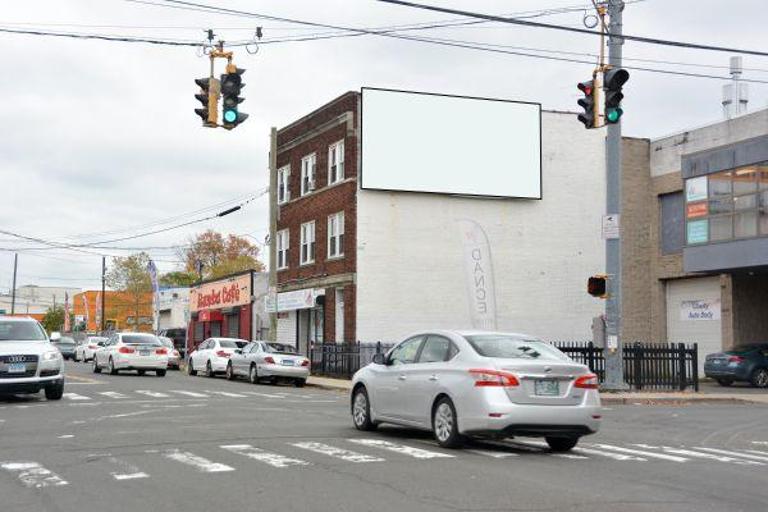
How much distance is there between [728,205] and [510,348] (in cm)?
2243

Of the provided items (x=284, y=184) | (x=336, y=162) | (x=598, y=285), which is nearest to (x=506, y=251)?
(x=336, y=162)

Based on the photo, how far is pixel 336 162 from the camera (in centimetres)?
3797

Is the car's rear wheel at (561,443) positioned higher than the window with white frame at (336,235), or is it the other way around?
the window with white frame at (336,235)

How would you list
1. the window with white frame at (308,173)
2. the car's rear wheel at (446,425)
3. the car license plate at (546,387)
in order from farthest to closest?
the window with white frame at (308,173)
the car's rear wheel at (446,425)
the car license plate at (546,387)

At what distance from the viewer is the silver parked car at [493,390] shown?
11.4 metres

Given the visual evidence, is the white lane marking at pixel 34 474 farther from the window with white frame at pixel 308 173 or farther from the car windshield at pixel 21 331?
the window with white frame at pixel 308 173

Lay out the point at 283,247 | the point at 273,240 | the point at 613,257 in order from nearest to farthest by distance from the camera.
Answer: the point at 613,257, the point at 273,240, the point at 283,247

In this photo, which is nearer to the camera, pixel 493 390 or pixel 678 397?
pixel 493 390

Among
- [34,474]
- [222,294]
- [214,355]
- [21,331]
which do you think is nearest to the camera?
[34,474]

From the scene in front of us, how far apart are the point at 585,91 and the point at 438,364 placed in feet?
28.6

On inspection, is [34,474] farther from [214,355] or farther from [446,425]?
[214,355]

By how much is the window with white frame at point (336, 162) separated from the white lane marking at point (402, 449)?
82.5 ft

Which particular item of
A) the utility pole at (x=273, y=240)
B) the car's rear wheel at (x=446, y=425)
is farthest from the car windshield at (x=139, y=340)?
the car's rear wheel at (x=446, y=425)

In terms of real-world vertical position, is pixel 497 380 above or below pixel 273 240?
below
